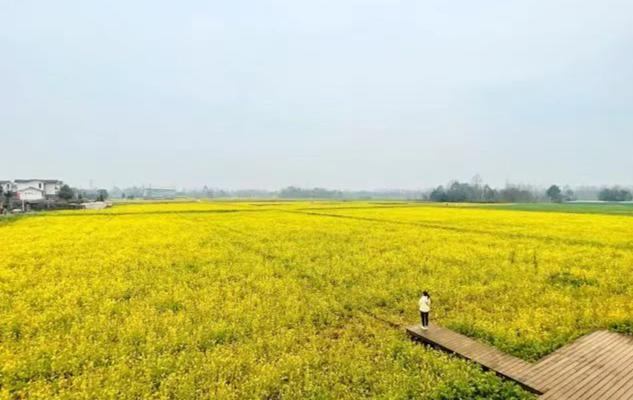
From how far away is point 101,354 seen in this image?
9.53 metres

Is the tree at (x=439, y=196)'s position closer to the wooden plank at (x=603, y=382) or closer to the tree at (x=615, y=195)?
the tree at (x=615, y=195)

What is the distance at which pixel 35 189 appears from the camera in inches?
4092

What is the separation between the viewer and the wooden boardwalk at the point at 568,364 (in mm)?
7523

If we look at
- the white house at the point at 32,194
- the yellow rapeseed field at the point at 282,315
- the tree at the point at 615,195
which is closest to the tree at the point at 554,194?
the tree at the point at 615,195

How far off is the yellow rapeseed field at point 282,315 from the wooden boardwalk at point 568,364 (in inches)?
19.6

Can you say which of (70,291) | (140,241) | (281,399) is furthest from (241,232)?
(281,399)

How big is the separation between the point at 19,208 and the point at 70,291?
85.2 meters

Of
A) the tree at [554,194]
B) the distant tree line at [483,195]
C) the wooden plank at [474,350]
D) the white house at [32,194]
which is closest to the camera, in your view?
the wooden plank at [474,350]

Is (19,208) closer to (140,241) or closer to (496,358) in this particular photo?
(140,241)

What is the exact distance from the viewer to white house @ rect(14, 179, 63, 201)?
100 meters

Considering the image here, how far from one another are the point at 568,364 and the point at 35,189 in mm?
128652

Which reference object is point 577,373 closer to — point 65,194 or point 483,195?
point 65,194

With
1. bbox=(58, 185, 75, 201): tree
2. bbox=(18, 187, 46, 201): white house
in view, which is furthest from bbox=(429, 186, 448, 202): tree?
bbox=(18, 187, 46, 201): white house

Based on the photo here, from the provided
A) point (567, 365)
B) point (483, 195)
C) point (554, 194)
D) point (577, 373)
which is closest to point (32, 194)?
point (567, 365)
